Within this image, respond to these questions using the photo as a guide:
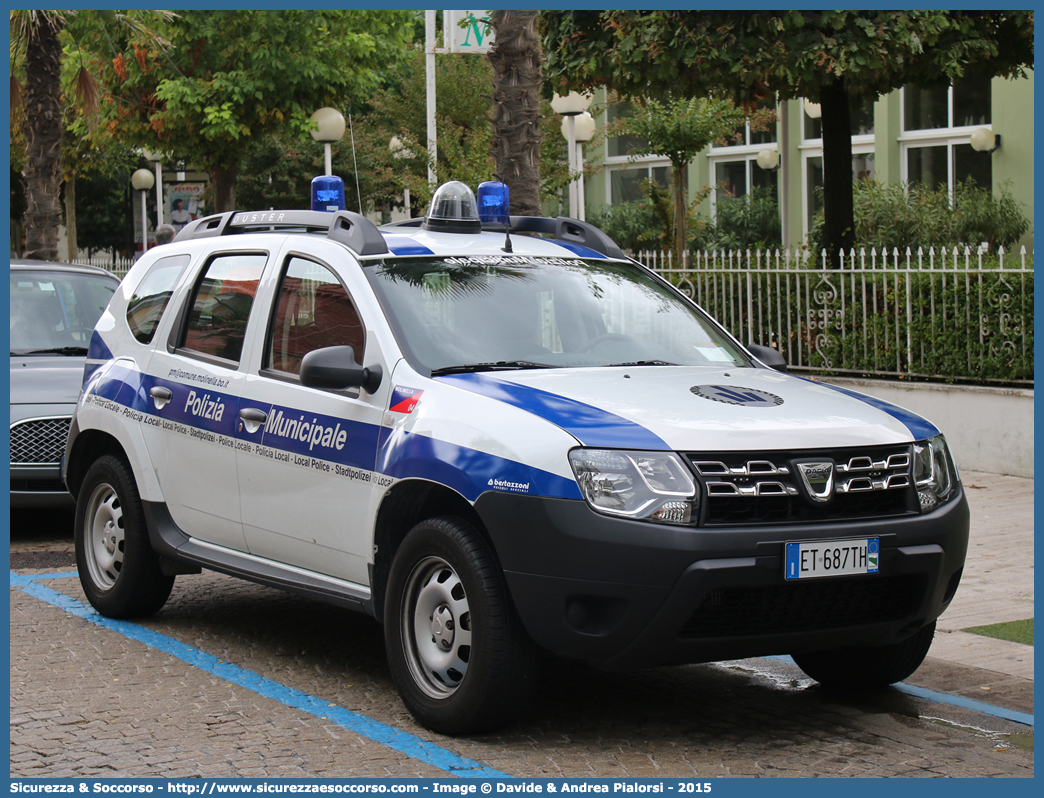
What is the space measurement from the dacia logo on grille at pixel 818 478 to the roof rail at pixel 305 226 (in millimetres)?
2096

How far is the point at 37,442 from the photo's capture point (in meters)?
9.09

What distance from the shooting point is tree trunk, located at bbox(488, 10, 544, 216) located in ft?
34.2

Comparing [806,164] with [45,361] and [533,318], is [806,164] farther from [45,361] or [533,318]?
[533,318]

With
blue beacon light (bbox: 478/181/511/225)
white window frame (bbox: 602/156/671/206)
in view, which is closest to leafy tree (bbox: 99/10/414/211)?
white window frame (bbox: 602/156/671/206)

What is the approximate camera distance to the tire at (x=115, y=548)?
6.60 metres

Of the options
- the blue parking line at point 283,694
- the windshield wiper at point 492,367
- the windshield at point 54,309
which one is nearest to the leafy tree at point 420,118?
the windshield at point 54,309

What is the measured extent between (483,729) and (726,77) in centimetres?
904

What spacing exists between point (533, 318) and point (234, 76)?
1643 cm

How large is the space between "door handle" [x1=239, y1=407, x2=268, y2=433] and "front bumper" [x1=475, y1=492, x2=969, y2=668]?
1.48 m

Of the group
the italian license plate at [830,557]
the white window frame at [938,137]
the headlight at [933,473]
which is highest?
the white window frame at [938,137]

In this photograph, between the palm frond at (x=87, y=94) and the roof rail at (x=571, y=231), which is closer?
the roof rail at (x=571, y=231)

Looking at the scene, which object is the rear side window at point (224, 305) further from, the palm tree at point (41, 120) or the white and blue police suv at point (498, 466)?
the palm tree at point (41, 120)

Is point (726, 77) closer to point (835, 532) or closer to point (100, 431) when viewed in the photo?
point (100, 431)

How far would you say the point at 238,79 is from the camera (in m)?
20.8
